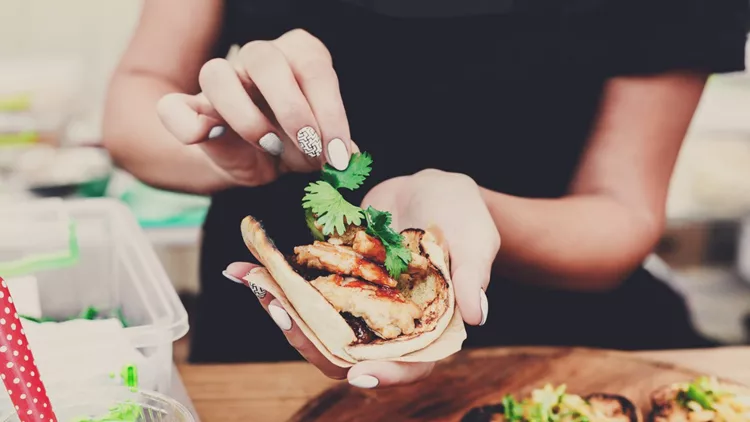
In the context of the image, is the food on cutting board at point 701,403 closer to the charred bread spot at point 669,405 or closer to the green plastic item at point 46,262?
the charred bread spot at point 669,405

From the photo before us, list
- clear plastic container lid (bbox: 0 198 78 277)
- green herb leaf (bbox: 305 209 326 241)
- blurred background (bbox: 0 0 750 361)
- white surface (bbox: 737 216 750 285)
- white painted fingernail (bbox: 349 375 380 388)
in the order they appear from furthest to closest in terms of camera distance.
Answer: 1. white surface (bbox: 737 216 750 285)
2. blurred background (bbox: 0 0 750 361)
3. clear plastic container lid (bbox: 0 198 78 277)
4. green herb leaf (bbox: 305 209 326 241)
5. white painted fingernail (bbox: 349 375 380 388)

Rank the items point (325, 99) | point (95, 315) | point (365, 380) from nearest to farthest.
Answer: point (365, 380) < point (325, 99) < point (95, 315)

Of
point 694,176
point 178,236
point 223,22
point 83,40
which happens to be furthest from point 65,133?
point 694,176

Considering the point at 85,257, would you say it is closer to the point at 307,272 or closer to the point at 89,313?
the point at 89,313

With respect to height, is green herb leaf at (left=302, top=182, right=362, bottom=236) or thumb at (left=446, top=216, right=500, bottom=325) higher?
green herb leaf at (left=302, top=182, right=362, bottom=236)

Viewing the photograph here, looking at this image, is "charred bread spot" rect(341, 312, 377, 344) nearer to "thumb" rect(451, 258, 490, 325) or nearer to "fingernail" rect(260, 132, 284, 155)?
"thumb" rect(451, 258, 490, 325)

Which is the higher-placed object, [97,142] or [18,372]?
[18,372]

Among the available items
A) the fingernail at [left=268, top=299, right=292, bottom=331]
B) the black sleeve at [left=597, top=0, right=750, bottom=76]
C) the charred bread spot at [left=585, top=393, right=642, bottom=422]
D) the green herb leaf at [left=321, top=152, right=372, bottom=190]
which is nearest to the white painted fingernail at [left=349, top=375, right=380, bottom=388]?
the fingernail at [left=268, top=299, right=292, bottom=331]

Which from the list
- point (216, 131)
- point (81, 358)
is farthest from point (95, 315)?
point (216, 131)
